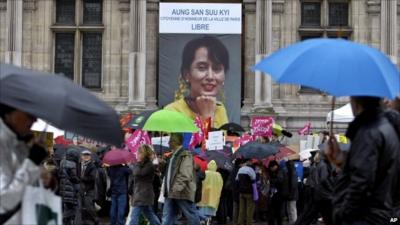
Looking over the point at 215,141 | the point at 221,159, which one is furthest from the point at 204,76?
the point at 221,159

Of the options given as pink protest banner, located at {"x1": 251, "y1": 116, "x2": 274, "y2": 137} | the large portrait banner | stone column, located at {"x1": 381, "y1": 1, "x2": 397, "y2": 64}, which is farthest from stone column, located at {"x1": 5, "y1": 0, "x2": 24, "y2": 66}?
stone column, located at {"x1": 381, "y1": 1, "x2": 397, "y2": 64}

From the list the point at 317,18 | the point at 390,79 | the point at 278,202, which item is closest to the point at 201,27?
the point at 317,18

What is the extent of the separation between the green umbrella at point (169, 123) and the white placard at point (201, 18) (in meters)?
12.4

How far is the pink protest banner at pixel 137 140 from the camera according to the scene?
19156 mm

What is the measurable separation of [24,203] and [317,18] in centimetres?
2461

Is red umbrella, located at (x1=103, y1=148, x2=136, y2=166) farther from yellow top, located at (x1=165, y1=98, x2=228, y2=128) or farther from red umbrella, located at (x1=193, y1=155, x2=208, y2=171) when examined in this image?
yellow top, located at (x1=165, y1=98, x2=228, y2=128)

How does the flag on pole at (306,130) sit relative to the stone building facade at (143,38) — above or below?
below

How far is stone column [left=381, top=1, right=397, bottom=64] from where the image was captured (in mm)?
28219

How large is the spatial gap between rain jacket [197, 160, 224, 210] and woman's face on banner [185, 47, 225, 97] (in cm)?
952

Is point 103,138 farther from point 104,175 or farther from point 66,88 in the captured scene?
point 104,175

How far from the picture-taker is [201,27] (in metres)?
27.3

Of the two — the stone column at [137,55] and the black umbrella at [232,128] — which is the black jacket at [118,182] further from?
the stone column at [137,55]

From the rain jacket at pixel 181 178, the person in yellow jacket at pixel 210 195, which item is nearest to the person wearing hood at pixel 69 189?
the rain jacket at pixel 181 178

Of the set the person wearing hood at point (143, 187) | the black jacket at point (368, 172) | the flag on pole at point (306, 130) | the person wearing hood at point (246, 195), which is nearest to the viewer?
the black jacket at point (368, 172)
